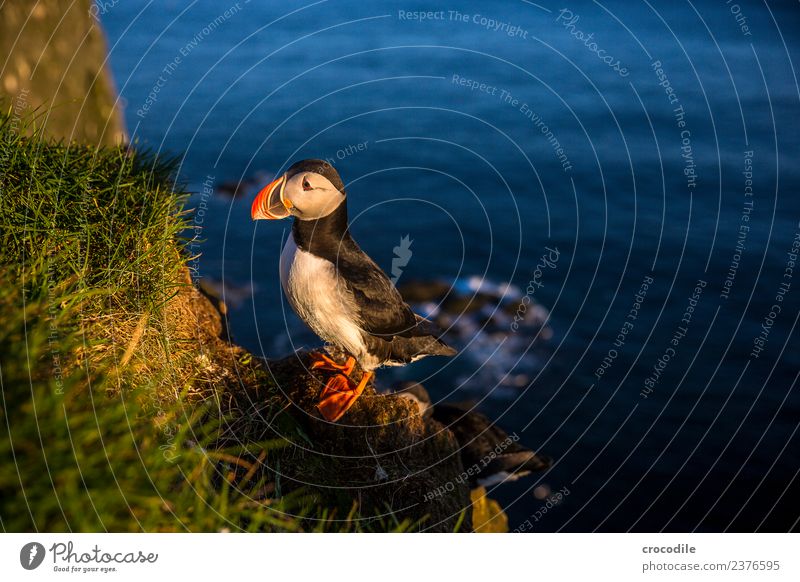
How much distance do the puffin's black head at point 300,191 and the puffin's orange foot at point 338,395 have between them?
117 cm

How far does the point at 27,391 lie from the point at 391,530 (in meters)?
1.93

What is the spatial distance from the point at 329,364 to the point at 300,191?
131 cm

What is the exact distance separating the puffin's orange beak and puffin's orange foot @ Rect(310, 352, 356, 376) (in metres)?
1.17

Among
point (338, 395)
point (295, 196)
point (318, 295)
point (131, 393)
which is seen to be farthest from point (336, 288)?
point (131, 393)

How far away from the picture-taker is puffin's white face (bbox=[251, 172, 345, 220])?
3.95 m

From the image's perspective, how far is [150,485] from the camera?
345 centimetres

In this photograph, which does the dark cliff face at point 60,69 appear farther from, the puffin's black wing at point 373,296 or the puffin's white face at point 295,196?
the puffin's black wing at point 373,296

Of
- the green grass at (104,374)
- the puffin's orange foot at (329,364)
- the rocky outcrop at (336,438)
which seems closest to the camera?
the green grass at (104,374)

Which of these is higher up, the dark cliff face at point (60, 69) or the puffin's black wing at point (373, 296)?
the dark cliff face at point (60, 69)

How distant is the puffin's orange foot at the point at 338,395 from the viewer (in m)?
4.57

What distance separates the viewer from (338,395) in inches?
181

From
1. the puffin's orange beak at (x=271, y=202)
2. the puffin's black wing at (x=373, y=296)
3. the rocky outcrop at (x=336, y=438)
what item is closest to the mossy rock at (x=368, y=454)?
the rocky outcrop at (x=336, y=438)

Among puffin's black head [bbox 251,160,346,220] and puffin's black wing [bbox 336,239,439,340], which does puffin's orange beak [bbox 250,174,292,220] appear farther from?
puffin's black wing [bbox 336,239,439,340]
